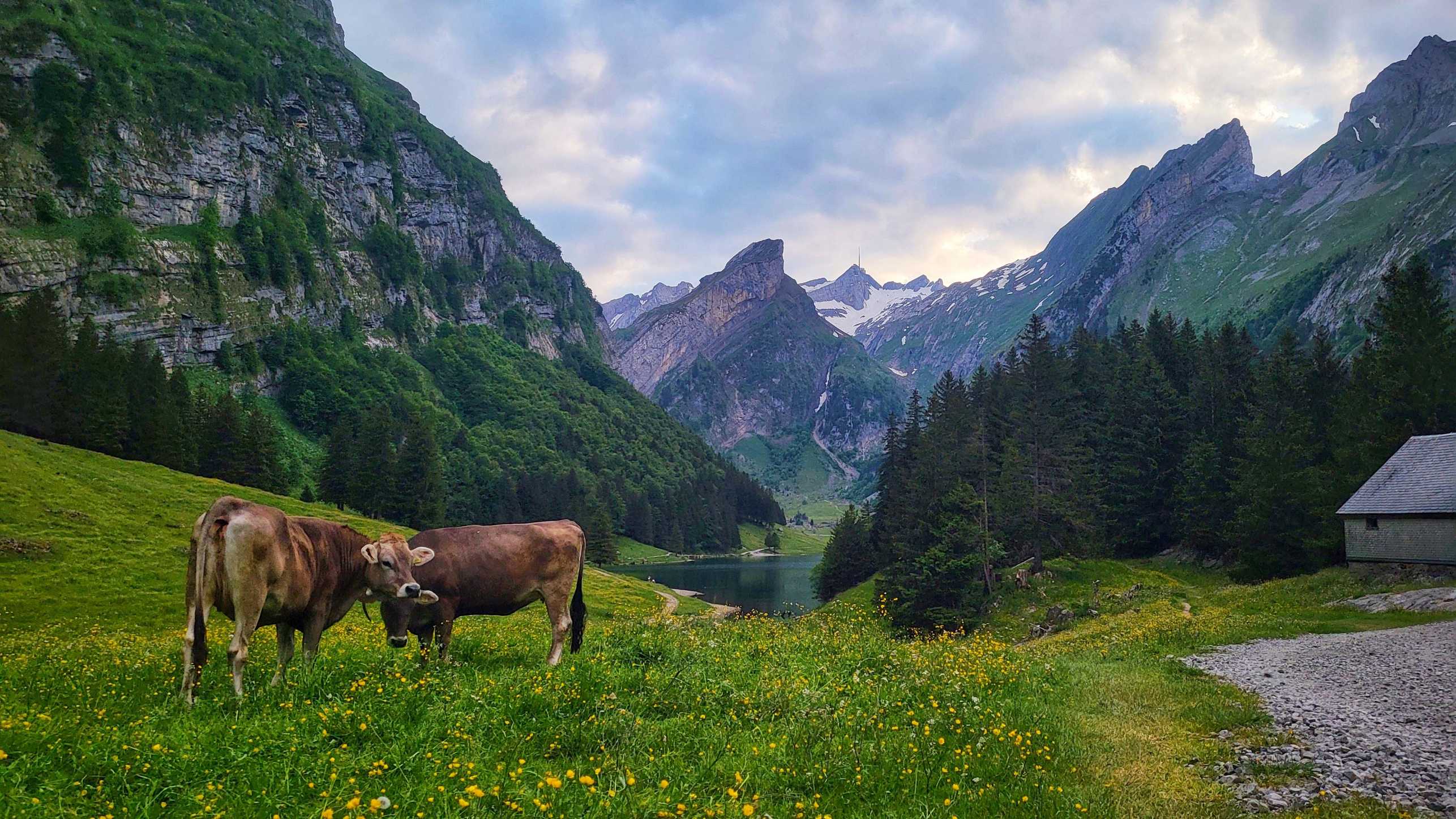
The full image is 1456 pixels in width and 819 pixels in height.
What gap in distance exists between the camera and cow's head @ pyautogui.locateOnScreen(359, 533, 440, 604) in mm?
11742

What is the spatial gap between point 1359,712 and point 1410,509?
33.3 m

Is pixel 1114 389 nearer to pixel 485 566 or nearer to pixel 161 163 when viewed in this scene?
pixel 485 566

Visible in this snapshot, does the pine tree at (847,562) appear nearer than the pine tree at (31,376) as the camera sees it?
No

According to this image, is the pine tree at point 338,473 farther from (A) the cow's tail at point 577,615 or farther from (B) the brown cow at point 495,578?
(A) the cow's tail at point 577,615

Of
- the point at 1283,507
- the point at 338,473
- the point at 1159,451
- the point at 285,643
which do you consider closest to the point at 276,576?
the point at 285,643

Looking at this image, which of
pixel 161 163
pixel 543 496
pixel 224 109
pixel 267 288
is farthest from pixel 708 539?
pixel 224 109

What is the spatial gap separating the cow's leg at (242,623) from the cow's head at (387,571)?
2155mm

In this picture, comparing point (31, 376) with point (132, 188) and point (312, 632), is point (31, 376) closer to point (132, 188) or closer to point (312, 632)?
point (312, 632)

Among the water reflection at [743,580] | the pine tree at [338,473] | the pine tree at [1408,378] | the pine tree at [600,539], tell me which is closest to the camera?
the pine tree at [1408,378]

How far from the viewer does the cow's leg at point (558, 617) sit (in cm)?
1396

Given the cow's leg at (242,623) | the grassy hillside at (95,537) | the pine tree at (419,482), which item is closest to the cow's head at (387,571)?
the cow's leg at (242,623)

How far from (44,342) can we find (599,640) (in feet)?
305

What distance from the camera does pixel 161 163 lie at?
557 feet

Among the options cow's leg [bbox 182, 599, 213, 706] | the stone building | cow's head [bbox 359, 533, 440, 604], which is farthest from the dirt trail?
cow's leg [bbox 182, 599, 213, 706]
